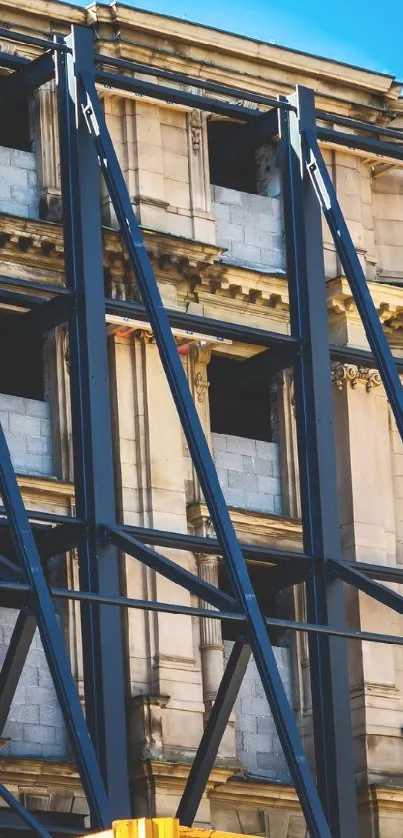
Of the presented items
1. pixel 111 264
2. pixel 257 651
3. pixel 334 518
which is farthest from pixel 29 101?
pixel 257 651

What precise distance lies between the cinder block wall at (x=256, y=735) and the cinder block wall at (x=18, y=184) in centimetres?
822

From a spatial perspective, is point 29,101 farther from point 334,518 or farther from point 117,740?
point 117,740

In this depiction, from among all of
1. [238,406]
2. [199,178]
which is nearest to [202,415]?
[238,406]

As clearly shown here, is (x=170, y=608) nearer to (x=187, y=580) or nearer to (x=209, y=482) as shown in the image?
(x=187, y=580)

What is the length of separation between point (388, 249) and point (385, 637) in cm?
1403

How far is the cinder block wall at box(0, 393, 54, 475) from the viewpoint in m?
51.4

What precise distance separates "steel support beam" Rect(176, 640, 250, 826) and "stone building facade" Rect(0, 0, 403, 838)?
702cm

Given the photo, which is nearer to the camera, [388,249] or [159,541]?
[159,541]

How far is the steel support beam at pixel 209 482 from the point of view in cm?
4166

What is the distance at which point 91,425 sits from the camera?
4434cm

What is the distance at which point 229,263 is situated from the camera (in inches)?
2126

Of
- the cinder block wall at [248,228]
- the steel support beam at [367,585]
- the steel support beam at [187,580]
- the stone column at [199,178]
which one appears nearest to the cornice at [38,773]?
the steel support beam at [367,585]

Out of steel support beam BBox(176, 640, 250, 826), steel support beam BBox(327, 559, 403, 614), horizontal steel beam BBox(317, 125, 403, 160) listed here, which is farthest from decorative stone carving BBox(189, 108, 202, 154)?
steel support beam BBox(176, 640, 250, 826)

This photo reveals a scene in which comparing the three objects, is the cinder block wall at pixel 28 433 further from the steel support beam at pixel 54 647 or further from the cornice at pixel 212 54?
the steel support beam at pixel 54 647
